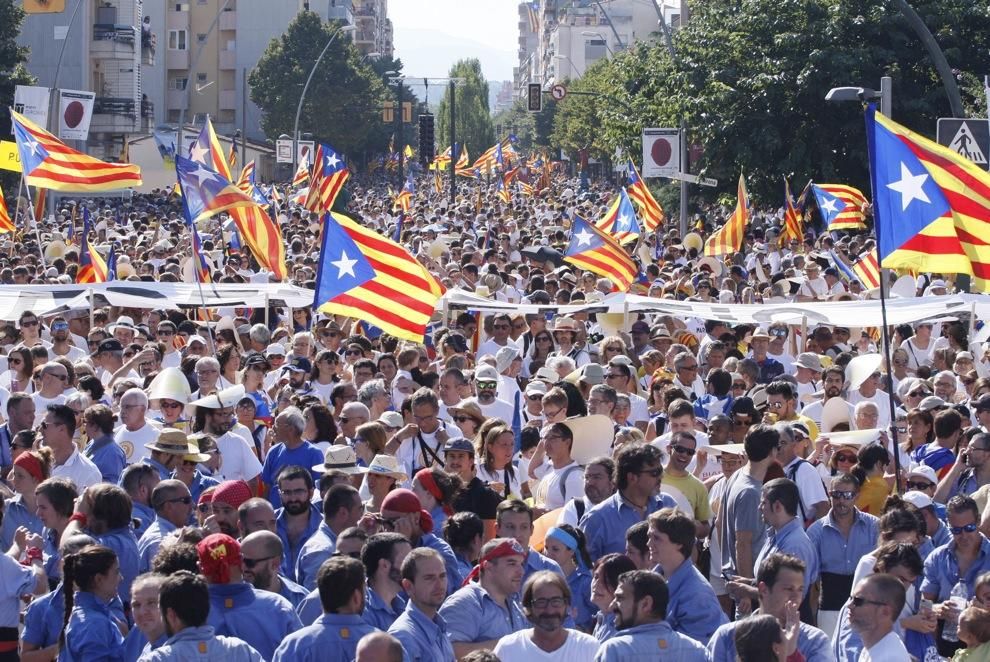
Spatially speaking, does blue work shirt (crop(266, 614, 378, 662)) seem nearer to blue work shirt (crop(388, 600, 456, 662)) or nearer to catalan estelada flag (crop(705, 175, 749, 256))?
blue work shirt (crop(388, 600, 456, 662))

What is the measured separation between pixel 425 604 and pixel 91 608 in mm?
1301

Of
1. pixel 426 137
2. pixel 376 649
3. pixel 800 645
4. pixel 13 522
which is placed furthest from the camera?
pixel 426 137

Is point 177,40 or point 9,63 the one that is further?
point 177,40

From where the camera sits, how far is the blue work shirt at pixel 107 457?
9.52 meters

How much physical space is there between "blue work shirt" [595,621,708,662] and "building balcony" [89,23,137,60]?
68.3 m

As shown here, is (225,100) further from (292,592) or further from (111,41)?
(292,592)

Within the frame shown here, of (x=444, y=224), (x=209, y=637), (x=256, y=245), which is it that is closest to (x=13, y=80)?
(x=444, y=224)

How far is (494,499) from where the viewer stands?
8359 millimetres

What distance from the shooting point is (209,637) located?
577 centimetres

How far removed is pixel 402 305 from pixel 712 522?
14.1 feet

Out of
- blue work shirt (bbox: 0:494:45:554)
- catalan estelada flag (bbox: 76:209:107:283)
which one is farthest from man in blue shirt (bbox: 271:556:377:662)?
catalan estelada flag (bbox: 76:209:107:283)

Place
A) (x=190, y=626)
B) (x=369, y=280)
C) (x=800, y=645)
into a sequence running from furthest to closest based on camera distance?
1. (x=369, y=280)
2. (x=800, y=645)
3. (x=190, y=626)

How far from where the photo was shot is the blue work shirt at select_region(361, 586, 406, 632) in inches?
258

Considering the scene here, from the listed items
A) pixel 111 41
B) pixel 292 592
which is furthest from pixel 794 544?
pixel 111 41
